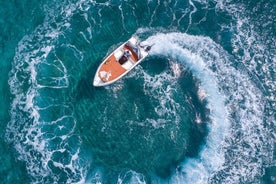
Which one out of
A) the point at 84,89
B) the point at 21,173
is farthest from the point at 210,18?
the point at 21,173

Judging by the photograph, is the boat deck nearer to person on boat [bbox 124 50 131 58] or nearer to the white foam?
person on boat [bbox 124 50 131 58]

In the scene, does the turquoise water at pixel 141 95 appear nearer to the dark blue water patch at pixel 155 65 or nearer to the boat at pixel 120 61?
the dark blue water patch at pixel 155 65

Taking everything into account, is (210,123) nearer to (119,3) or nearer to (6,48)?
(119,3)

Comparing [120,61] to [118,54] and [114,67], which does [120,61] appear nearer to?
[118,54]

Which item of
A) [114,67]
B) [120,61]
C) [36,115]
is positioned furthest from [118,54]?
[36,115]

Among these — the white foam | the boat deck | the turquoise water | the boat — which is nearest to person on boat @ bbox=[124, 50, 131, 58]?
the boat

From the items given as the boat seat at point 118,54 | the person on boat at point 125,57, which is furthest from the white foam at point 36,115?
the person on boat at point 125,57
